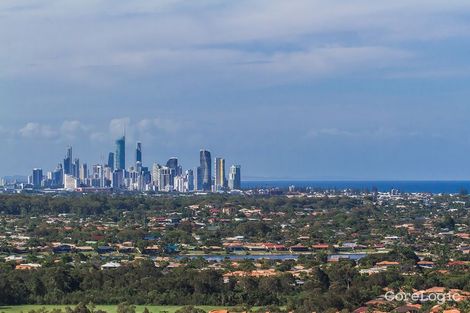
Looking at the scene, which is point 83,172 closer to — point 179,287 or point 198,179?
point 198,179

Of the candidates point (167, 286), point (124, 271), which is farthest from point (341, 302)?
point (124, 271)

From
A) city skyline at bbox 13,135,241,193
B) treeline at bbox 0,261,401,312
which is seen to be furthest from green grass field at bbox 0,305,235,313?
city skyline at bbox 13,135,241,193

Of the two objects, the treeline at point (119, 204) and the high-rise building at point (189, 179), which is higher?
the high-rise building at point (189, 179)

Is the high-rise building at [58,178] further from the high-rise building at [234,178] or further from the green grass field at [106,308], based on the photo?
the green grass field at [106,308]

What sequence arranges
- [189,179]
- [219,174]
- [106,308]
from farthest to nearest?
[219,174], [189,179], [106,308]

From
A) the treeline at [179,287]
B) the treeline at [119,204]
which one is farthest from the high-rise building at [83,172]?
the treeline at [179,287]

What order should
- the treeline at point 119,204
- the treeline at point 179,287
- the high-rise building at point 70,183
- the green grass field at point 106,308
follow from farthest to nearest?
the high-rise building at point 70,183 → the treeline at point 119,204 → the treeline at point 179,287 → the green grass field at point 106,308

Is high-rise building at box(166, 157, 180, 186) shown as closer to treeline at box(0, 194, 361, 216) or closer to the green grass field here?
treeline at box(0, 194, 361, 216)

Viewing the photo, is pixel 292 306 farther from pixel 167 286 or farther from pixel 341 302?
pixel 167 286

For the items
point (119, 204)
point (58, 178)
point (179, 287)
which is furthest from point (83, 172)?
point (179, 287)

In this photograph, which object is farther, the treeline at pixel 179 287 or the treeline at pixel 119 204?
the treeline at pixel 119 204

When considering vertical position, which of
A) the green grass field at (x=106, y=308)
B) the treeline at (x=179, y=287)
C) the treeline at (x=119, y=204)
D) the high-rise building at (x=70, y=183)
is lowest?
the green grass field at (x=106, y=308)
